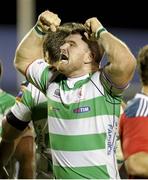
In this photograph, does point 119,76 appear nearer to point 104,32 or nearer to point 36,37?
point 104,32

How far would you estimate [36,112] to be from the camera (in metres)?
3.14

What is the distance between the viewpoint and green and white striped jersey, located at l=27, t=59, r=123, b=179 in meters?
2.74

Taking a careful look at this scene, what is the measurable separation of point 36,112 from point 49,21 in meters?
0.42

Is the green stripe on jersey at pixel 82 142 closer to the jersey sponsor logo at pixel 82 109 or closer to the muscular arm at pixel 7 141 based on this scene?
the jersey sponsor logo at pixel 82 109

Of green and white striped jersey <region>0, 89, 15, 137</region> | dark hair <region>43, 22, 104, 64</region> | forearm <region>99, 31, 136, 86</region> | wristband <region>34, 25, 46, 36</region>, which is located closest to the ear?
dark hair <region>43, 22, 104, 64</region>

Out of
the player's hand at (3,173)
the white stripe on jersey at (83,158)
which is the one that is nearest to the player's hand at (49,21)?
the white stripe on jersey at (83,158)

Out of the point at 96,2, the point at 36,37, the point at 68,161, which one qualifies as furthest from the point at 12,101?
the point at 96,2

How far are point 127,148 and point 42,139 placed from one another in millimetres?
635

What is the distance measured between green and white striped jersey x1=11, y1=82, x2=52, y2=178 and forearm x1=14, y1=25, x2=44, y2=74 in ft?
0.58

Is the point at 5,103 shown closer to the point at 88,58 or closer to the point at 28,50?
the point at 28,50

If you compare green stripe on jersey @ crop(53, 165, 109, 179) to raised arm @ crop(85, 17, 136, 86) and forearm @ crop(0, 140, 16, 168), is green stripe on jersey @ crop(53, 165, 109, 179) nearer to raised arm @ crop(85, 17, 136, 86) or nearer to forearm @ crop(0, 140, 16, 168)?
raised arm @ crop(85, 17, 136, 86)

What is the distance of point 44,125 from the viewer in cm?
315

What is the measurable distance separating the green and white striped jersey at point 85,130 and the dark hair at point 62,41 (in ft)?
0.34

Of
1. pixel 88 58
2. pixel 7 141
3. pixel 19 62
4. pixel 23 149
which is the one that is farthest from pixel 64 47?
pixel 23 149
